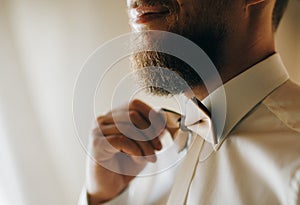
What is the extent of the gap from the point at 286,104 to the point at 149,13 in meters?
0.27

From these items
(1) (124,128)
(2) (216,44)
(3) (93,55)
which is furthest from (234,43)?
(3) (93,55)

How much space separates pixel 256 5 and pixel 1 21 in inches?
27.4

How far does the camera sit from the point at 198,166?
24.0 inches

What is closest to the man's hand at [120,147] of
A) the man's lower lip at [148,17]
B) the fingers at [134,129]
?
the fingers at [134,129]

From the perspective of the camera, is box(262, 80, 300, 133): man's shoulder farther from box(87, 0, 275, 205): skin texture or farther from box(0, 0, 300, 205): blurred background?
box(0, 0, 300, 205): blurred background

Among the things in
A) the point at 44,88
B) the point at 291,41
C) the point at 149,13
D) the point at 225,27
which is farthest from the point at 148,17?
the point at 44,88

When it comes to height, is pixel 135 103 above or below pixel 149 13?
below

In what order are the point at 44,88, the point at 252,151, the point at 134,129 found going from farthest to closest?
the point at 44,88 → the point at 134,129 → the point at 252,151

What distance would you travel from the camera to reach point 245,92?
0.58 metres

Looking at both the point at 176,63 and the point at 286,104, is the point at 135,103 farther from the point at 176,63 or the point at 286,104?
the point at 286,104

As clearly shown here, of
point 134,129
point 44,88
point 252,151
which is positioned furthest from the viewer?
point 44,88

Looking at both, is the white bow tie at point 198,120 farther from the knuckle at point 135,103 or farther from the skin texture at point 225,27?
the knuckle at point 135,103

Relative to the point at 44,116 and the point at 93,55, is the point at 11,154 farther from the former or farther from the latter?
the point at 93,55

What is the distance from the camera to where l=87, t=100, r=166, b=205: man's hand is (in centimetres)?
77
